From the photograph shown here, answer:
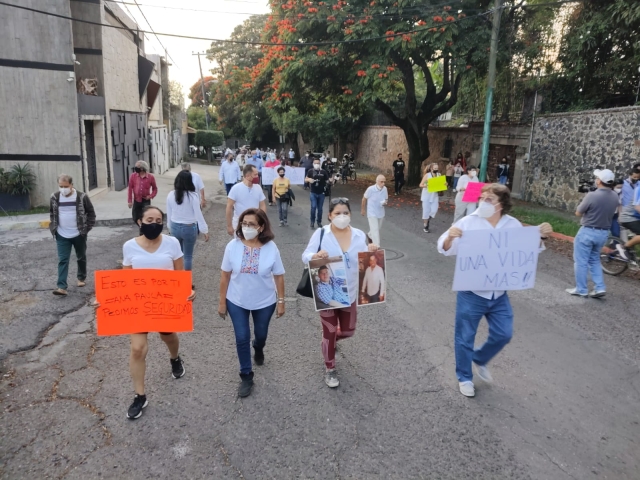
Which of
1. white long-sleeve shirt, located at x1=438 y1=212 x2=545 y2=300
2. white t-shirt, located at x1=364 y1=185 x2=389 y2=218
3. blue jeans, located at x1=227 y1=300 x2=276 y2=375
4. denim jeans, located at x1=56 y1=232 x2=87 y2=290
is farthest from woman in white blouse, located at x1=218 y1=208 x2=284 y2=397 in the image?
white t-shirt, located at x1=364 y1=185 x2=389 y2=218

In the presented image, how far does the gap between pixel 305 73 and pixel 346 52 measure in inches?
63.2

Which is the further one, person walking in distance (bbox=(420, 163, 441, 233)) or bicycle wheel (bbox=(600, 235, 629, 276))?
person walking in distance (bbox=(420, 163, 441, 233))

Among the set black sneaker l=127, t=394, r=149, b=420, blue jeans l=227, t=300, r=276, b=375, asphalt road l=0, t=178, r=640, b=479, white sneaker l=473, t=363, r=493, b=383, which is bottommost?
asphalt road l=0, t=178, r=640, b=479

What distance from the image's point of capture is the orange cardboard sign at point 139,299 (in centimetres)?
373

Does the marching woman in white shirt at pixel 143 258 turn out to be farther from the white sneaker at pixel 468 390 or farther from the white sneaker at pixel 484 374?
the white sneaker at pixel 484 374

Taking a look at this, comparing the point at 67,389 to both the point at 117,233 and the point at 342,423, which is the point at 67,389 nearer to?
the point at 342,423

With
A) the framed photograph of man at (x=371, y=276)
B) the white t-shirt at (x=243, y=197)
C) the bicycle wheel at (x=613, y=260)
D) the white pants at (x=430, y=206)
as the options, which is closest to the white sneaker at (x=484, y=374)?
the framed photograph of man at (x=371, y=276)

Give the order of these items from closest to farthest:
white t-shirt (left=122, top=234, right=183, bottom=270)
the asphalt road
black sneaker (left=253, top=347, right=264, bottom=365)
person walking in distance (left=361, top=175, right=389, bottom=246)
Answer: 1. the asphalt road
2. white t-shirt (left=122, top=234, right=183, bottom=270)
3. black sneaker (left=253, top=347, right=264, bottom=365)
4. person walking in distance (left=361, top=175, right=389, bottom=246)

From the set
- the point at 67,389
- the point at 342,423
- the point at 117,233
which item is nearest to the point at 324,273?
the point at 342,423

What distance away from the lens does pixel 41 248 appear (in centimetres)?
912

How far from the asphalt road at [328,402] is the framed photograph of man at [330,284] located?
0.86 metres

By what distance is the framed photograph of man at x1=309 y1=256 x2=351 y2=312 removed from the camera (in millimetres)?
4023

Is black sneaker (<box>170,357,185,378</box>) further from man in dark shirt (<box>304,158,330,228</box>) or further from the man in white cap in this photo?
man in dark shirt (<box>304,158,330,228</box>)

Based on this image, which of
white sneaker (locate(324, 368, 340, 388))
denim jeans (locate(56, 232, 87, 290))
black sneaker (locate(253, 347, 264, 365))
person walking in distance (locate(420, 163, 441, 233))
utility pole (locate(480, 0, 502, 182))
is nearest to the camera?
white sneaker (locate(324, 368, 340, 388))
